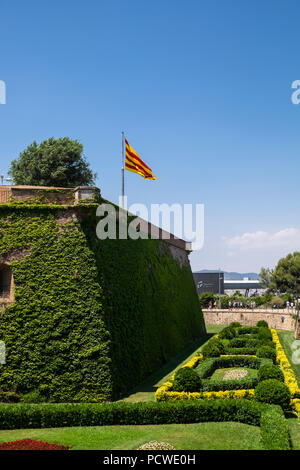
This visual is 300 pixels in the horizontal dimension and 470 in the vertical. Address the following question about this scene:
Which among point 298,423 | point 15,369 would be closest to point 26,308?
point 15,369

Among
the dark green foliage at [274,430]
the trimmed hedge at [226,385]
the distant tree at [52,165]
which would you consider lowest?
the trimmed hedge at [226,385]

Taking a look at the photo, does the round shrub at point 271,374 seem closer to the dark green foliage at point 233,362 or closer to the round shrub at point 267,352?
the dark green foliage at point 233,362

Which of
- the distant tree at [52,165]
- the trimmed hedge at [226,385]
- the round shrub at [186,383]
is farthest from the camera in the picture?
the distant tree at [52,165]

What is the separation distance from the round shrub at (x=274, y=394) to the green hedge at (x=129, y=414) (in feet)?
2.41

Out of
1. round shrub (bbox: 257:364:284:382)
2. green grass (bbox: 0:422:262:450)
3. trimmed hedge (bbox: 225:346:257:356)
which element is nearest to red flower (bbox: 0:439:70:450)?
green grass (bbox: 0:422:262:450)

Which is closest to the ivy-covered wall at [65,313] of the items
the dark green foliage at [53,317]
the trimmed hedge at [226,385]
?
the dark green foliage at [53,317]

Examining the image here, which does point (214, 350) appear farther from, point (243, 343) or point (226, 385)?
point (226, 385)

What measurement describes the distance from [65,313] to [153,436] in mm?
7050

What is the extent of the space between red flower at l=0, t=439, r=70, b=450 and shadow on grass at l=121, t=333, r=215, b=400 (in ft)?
21.7

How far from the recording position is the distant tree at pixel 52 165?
144 feet

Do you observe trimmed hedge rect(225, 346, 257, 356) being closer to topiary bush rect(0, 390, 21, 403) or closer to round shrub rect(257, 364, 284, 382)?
round shrub rect(257, 364, 284, 382)

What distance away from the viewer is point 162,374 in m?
24.2

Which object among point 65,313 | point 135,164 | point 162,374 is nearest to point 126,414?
point 65,313

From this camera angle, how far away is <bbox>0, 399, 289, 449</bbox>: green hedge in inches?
598
